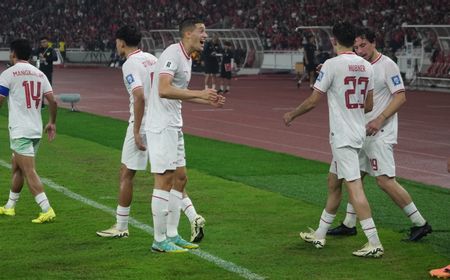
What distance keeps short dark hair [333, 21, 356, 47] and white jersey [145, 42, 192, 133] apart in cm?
138

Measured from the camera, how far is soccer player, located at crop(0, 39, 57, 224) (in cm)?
A: 1109

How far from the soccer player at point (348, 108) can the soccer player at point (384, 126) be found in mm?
556

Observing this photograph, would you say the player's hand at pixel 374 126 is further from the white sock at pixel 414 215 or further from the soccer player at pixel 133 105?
the soccer player at pixel 133 105

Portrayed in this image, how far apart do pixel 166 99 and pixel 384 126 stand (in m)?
2.29

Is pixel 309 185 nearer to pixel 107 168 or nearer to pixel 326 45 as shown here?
pixel 107 168

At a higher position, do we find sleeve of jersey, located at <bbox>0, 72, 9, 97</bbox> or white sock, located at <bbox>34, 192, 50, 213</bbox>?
sleeve of jersey, located at <bbox>0, 72, 9, 97</bbox>

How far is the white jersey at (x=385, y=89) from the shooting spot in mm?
10047

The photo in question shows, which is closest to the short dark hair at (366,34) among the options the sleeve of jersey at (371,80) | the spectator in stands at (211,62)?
the sleeve of jersey at (371,80)

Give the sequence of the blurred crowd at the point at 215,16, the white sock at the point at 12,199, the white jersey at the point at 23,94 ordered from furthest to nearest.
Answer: the blurred crowd at the point at 215,16
the white sock at the point at 12,199
the white jersey at the point at 23,94

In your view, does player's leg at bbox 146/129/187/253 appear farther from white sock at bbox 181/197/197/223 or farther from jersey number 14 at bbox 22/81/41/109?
jersey number 14 at bbox 22/81/41/109

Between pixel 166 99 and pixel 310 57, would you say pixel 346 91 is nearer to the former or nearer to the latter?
pixel 166 99

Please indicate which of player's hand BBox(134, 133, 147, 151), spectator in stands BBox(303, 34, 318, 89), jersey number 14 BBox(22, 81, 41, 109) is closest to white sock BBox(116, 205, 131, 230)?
player's hand BBox(134, 133, 147, 151)

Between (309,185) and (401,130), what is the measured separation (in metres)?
9.40

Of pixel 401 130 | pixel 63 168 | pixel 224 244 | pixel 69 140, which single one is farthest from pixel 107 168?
pixel 401 130
